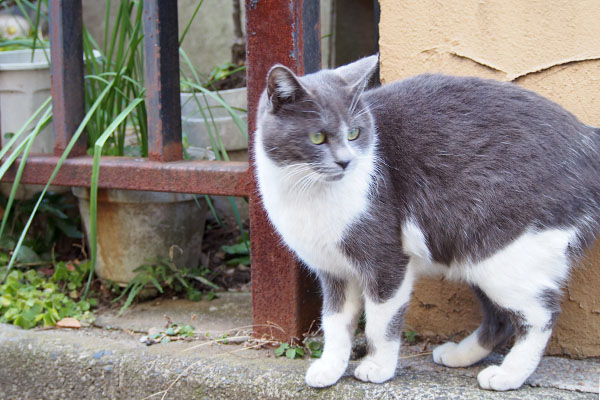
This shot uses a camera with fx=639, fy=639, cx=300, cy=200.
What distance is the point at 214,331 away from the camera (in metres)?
2.31

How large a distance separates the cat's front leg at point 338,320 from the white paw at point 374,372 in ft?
0.19

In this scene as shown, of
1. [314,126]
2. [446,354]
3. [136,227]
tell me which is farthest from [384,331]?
[136,227]

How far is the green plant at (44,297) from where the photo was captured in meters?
2.41

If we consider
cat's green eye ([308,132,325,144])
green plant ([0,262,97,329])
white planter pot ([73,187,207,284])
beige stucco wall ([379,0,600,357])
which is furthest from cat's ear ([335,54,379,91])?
green plant ([0,262,97,329])

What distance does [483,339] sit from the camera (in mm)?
2002

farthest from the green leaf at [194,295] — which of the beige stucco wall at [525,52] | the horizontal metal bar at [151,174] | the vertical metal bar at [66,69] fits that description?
the beige stucco wall at [525,52]

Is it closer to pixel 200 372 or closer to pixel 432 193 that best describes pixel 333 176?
pixel 432 193

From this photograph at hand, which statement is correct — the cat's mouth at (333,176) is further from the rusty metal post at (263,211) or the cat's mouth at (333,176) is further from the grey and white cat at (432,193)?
the rusty metal post at (263,211)

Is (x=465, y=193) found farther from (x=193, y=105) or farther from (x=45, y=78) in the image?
(x=45, y=78)

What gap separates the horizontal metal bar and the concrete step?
527mm

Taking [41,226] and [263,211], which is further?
[41,226]

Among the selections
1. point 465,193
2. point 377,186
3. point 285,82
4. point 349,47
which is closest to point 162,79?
point 285,82

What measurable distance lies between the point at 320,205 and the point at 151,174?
75 centimetres

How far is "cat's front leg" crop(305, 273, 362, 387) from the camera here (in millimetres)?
1900
